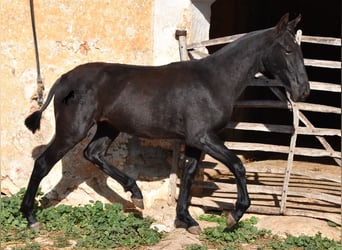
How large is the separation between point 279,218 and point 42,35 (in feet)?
11.0

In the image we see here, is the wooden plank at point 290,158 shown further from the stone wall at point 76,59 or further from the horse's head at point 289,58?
the stone wall at point 76,59

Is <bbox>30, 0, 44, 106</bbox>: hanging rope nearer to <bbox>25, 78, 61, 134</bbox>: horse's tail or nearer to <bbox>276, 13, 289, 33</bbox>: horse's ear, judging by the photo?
<bbox>25, 78, 61, 134</bbox>: horse's tail

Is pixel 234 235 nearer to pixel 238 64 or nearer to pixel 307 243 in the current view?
pixel 307 243

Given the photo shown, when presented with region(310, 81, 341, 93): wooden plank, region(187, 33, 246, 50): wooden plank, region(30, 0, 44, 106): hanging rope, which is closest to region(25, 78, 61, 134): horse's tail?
region(30, 0, 44, 106): hanging rope

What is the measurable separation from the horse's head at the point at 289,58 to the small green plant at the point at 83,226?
204 cm

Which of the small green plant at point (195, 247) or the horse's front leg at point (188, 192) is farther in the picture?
the horse's front leg at point (188, 192)

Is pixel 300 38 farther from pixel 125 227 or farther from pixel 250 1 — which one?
pixel 250 1

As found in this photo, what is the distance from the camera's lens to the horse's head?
575cm

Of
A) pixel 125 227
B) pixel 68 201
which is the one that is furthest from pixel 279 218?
pixel 68 201

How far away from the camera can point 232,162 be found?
18.9ft

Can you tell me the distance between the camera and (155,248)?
5879 millimetres

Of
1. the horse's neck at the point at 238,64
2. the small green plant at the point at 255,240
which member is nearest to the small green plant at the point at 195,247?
the small green plant at the point at 255,240

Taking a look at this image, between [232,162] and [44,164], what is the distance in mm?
1942

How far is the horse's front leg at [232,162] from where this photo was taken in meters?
5.75
